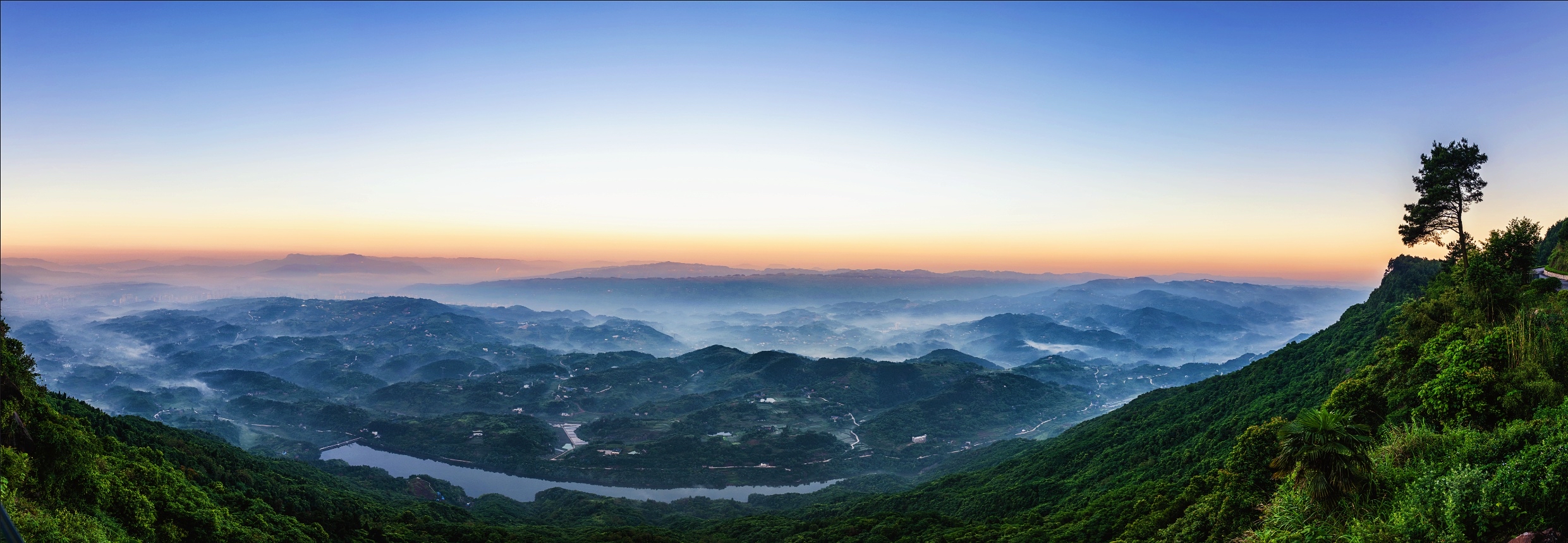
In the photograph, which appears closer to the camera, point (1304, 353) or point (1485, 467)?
point (1485, 467)

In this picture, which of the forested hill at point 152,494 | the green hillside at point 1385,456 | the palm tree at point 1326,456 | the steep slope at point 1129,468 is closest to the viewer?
the green hillside at point 1385,456

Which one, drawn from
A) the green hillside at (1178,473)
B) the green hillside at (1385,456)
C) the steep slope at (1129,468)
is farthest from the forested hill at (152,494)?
the green hillside at (1385,456)

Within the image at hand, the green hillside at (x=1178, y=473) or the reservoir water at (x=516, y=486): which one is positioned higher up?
the green hillside at (x=1178, y=473)

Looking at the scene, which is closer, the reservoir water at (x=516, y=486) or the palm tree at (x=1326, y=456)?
the palm tree at (x=1326, y=456)

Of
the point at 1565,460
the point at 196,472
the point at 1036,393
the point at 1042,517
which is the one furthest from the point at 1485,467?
the point at 1036,393

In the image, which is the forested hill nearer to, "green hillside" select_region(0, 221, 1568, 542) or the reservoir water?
"green hillside" select_region(0, 221, 1568, 542)

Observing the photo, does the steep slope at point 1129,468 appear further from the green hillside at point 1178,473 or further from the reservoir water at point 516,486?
the reservoir water at point 516,486

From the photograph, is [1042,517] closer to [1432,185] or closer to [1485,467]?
[1432,185]
